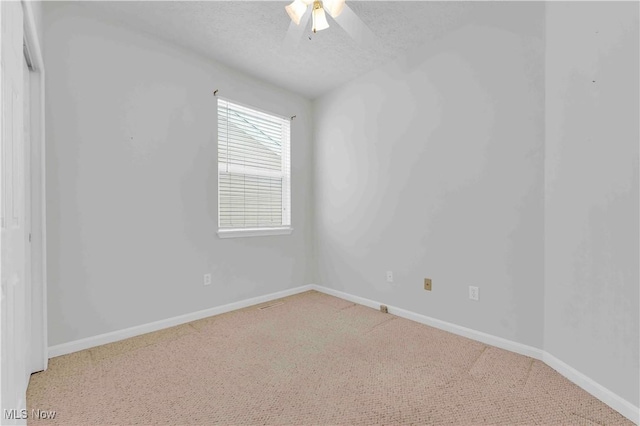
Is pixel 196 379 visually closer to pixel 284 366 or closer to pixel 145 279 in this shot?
pixel 284 366

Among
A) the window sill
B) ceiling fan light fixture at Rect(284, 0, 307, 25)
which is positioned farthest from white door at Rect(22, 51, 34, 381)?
ceiling fan light fixture at Rect(284, 0, 307, 25)

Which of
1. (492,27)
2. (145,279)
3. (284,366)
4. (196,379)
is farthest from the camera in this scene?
(145,279)

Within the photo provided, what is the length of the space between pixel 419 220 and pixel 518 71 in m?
1.32

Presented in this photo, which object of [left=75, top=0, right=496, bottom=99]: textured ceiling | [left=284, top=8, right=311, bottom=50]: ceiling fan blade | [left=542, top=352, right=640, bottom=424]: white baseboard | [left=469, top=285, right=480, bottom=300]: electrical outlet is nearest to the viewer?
[left=542, top=352, right=640, bottom=424]: white baseboard

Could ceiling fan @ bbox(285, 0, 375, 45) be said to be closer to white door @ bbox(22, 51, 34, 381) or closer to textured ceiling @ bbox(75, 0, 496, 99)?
textured ceiling @ bbox(75, 0, 496, 99)

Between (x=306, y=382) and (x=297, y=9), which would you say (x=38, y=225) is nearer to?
(x=306, y=382)

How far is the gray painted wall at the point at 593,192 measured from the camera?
58.5 inches

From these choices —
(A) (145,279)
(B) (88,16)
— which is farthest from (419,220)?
(B) (88,16)

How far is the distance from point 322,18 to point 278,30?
659mm

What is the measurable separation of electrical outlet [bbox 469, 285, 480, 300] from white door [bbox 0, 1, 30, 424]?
8.68 feet

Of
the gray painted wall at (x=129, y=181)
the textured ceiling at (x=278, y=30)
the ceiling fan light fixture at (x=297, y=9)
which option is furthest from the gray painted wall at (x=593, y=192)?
the gray painted wall at (x=129, y=181)

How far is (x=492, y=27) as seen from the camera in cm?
222

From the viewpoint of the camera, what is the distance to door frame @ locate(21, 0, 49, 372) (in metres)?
1.84

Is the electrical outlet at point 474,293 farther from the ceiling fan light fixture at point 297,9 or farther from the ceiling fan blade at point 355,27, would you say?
the ceiling fan light fixture at point 297,9
